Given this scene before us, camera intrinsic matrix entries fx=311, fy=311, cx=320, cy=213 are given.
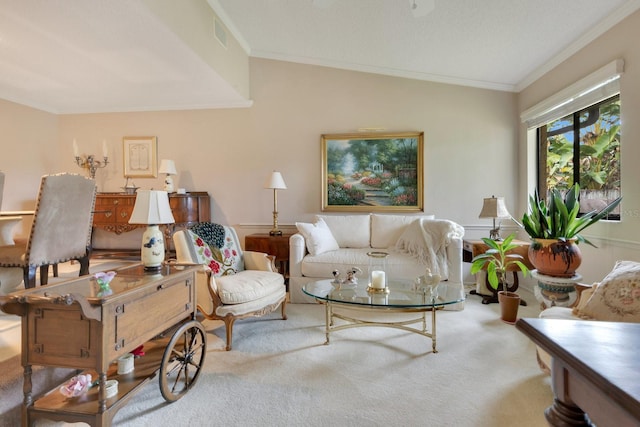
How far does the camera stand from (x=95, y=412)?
1255 mm

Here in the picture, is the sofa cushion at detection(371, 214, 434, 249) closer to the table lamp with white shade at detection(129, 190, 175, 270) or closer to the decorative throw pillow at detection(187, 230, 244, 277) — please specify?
the decorative throw pillow at detection(187, 230, 244, 277)

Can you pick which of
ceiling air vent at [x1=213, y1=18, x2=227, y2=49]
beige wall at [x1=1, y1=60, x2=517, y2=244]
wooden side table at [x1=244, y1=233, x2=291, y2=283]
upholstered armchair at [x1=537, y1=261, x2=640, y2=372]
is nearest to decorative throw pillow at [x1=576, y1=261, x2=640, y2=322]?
upholstered armchair at [x1=537, y1=261, x2=640, y2=372]

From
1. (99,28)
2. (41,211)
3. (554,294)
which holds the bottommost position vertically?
(554,294)

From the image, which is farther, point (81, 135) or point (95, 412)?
point (81, 135)

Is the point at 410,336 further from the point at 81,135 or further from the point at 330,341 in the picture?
the point at 81,135

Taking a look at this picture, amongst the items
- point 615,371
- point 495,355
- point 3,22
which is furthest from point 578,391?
point 3,22

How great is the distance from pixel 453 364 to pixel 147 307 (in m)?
1.85

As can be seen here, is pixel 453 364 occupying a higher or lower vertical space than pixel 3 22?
lower

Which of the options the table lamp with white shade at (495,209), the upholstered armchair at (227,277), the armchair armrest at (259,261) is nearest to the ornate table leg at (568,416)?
the upholstered armchair at (227,277)

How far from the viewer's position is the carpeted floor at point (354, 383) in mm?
1530

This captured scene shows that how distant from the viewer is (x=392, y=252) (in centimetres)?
343

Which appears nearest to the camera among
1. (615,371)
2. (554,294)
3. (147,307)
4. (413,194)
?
(615,371)

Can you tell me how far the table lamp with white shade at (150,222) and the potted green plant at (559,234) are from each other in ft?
8.74

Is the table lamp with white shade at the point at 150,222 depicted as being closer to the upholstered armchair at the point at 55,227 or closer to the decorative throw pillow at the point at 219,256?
the decorative throw pillow at the point at 219,256
